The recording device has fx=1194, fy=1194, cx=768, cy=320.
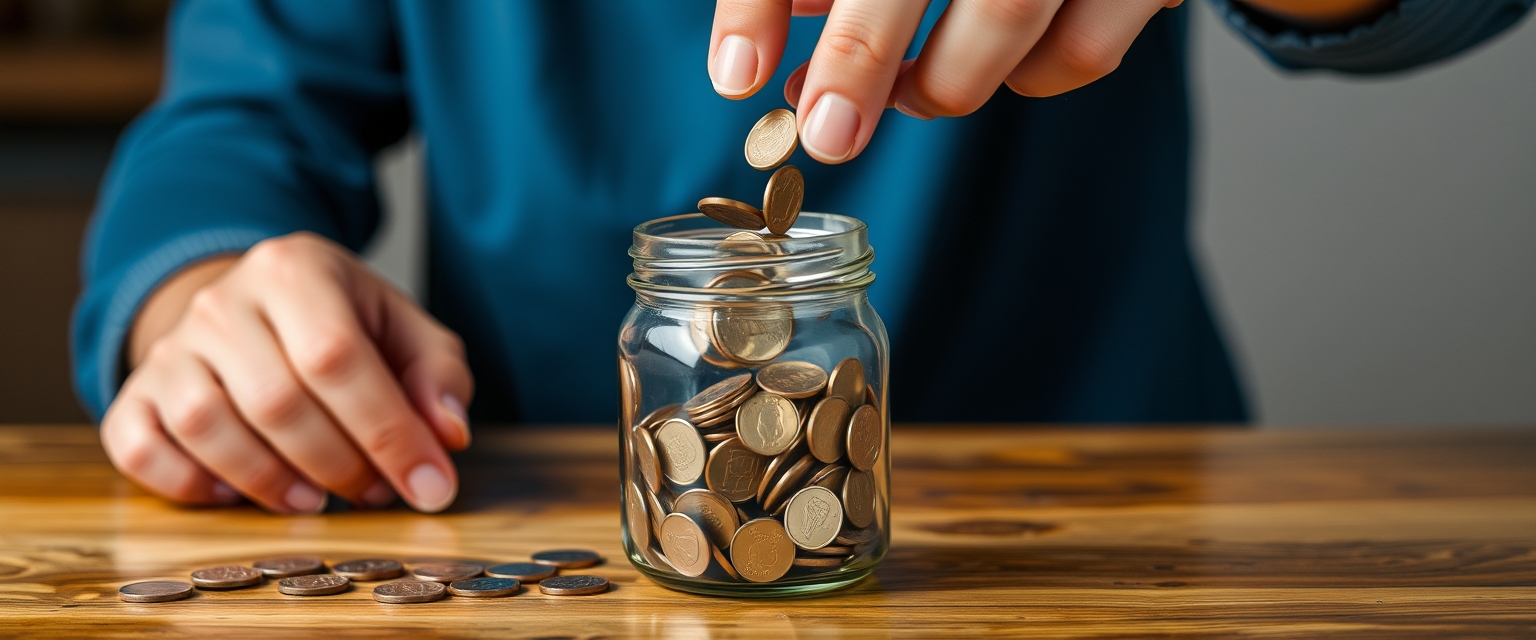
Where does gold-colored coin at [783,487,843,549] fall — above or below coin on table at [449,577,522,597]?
above

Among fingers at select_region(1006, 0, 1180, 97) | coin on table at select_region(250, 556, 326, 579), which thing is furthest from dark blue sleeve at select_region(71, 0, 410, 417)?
fingers at select_region(1006, 0, 1180, 97)

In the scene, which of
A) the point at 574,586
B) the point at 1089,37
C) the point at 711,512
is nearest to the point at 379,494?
the point at 574,586

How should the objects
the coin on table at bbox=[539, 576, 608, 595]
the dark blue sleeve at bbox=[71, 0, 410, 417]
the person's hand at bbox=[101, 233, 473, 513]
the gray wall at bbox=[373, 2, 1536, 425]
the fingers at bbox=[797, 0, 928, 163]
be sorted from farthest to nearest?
the gray wall at bbox=[373, 2, 1536, 425] → the dark blue sleeve at bbox=[71, 0, 410, 417] → the person's hand at bbox=[101, 233, 473, 513] → the coin on table at bbox=[539, 576, 608, 595] → the fingers at bbox=[797, 0, 928, 163]

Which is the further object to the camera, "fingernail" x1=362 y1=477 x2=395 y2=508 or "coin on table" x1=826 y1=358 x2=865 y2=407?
"fingernail" x1=362 y1=477 x2=395 y2=508

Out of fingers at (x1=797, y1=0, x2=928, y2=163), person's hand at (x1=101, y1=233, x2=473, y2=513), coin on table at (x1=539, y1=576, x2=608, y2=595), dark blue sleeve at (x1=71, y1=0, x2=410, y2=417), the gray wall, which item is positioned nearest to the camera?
fingers at (x1=797, y1=0, x2=928, y2=163)

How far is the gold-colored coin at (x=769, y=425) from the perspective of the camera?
661 mm

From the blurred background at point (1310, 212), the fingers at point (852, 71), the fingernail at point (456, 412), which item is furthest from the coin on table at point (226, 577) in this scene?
the blurred background at point (1310, 212)

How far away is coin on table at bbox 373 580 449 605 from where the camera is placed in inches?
28.1

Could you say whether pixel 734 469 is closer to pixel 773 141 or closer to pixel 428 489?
pixel 773 141

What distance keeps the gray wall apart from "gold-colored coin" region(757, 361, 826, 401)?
81.2 inches

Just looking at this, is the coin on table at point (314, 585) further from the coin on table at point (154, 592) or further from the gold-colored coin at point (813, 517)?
the gold-colored coin at point (813, 517)

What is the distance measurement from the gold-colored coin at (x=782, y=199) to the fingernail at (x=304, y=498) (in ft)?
1.57

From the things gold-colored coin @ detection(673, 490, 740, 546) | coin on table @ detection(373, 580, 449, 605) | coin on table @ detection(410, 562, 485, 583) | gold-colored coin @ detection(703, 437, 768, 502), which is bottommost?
coin on table @ detection(373, 580, 449, 605)

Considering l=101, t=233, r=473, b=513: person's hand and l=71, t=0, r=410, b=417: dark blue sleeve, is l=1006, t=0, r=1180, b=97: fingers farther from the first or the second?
l=71, t=0, r=410, b=417: dark blue sleeve
